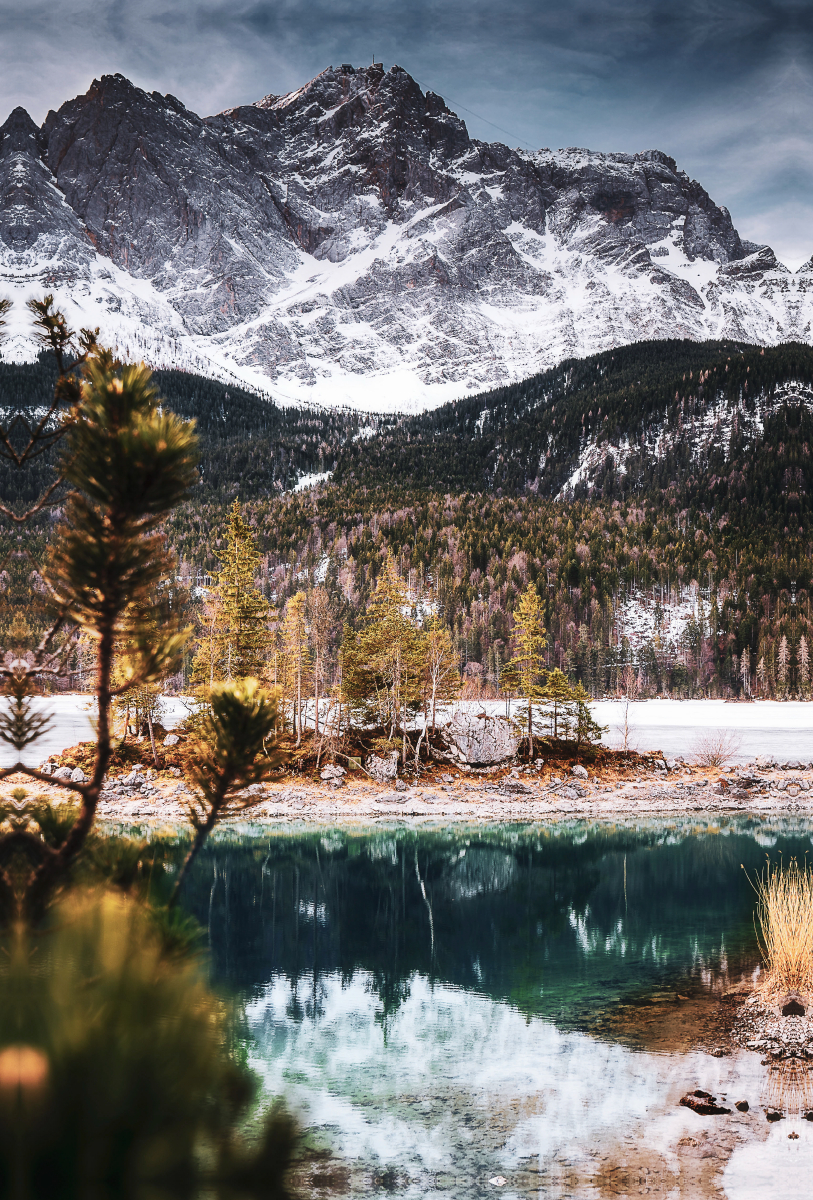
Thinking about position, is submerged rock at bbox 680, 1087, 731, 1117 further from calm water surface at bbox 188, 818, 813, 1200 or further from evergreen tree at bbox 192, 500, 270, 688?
evergreen tree at bbox 192, 500, 270, 688

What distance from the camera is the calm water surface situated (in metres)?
8.47

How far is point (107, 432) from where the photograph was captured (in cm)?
254

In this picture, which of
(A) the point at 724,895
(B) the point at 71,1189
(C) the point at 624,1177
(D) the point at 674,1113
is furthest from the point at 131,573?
(A) the point at 724,895

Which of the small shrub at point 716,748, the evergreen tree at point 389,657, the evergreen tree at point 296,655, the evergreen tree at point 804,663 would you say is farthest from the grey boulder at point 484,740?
the evergreen tree at point 804,663

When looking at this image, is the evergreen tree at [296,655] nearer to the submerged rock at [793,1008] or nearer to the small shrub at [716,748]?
the small shrub at [716,748]

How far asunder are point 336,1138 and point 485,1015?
499cm

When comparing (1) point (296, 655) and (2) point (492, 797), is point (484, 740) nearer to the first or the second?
(2) point (492, 797)

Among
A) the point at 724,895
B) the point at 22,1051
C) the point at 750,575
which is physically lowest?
the point at 724,895

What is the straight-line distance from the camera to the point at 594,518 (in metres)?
119

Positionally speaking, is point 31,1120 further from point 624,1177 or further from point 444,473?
point 444,473

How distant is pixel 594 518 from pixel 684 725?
A: 219 feet

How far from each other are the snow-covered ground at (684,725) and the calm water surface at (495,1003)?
19.8 meters

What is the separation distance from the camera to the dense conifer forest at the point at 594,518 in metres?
90.9

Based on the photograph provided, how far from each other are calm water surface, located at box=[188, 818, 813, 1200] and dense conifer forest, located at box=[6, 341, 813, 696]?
103ft
